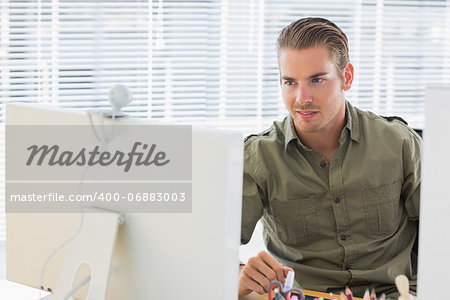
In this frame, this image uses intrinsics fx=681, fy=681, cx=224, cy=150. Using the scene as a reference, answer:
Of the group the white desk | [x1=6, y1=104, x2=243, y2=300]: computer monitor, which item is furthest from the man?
the white desk

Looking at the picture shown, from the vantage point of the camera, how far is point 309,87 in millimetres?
1743

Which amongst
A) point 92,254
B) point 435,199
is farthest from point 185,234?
point 435,199

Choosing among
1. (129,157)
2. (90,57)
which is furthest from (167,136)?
(90,57)

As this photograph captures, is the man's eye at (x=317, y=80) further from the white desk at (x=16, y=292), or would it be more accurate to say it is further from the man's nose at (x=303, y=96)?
the white desk at (x=16, y=292)

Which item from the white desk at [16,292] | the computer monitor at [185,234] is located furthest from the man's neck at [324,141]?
the white desk at [16,292]

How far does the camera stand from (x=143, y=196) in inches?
43.1

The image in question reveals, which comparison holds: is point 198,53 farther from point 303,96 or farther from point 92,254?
point 92,254

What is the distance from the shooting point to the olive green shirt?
1759 millimetres

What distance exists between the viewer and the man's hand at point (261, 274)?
4.80 feet

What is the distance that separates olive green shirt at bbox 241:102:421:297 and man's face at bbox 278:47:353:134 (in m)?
0.06

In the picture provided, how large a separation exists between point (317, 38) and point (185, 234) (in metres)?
0.89

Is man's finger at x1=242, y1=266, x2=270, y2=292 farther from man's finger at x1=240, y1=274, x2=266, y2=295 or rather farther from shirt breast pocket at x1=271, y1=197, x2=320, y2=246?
shirt breast pocket at x1=271, y1=197, x2=320, y2=246

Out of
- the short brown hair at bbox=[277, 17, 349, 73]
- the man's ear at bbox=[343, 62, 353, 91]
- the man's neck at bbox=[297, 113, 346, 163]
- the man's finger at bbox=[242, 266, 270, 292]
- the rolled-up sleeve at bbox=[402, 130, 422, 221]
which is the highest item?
the short brown hair at bbox=[277, 17, 349, 73]

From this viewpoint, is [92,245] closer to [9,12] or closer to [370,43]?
[9,12]
